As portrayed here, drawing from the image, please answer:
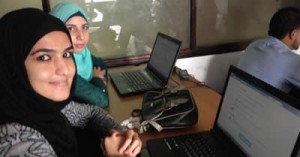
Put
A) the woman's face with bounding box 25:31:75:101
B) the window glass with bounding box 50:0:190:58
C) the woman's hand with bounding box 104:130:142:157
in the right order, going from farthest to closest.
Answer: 1. the window glass with bounding box 50:0:190:58
2. the woman's hand with bounding box 104:130:142:157
3. the woman's face with bounding box 25:31:75:101

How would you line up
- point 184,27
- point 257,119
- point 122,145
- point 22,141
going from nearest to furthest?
point 22,141
point 257,119
point 122,145
point 184,27

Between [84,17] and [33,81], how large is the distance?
3.19 feet

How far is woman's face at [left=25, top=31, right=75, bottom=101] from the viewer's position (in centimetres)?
90

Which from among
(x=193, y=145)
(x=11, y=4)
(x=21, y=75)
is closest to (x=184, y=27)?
(x=11, y=4)

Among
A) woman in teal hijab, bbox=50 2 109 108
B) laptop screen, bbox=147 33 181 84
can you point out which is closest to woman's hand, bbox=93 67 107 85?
woman in teal hijab, bbox=50 2 109 108

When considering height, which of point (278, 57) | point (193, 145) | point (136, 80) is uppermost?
point (278, 57)

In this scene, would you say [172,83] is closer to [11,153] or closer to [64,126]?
[64,126]

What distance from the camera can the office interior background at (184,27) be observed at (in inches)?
92.0

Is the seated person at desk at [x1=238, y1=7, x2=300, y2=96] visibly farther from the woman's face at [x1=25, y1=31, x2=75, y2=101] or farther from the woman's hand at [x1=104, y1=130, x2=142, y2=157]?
the woman's face at [x1=25, y1=31, x2=75, y2=101]

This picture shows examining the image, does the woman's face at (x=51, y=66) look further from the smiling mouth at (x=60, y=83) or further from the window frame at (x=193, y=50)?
the window frame at (x=193, y=50)

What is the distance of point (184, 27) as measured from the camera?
99.2 inches

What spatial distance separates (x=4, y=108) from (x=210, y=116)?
2.90 ft

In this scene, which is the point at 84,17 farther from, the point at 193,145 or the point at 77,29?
the point at 193,145

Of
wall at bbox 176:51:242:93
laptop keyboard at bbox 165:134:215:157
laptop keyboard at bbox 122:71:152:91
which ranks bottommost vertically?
wall at bbox 176:51:242:93
